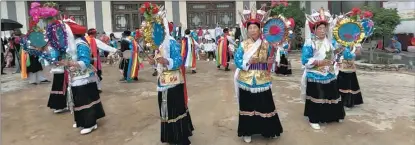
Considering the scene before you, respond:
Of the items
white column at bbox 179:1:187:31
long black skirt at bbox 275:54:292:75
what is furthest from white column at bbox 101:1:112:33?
long black skirt at bbox 275:54:292:75

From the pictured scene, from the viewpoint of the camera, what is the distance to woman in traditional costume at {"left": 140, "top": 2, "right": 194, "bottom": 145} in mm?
3937

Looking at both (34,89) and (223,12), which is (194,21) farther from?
(34,89)

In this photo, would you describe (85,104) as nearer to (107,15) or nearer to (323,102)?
(323,102)

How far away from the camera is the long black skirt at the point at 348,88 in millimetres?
5988

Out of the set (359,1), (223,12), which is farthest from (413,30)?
(223,12)

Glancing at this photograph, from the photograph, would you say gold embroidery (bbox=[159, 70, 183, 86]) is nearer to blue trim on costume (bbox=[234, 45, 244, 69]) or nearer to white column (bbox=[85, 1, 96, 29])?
blue trim on costume (bbox=[234, 45, 244, 69])

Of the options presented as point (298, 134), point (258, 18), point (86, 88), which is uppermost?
point (258, 18)

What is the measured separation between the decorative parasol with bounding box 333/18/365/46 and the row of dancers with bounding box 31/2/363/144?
0.13 m

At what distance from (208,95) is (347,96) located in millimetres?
2750

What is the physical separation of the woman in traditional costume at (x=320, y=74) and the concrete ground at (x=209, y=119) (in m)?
0.22

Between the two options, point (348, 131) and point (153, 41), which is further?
point (348, 131)

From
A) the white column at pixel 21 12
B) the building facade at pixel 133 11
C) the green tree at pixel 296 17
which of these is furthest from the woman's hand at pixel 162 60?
the white column at pixel 21 12

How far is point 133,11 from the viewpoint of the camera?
60.9 feet

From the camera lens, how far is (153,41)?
13.0ft
